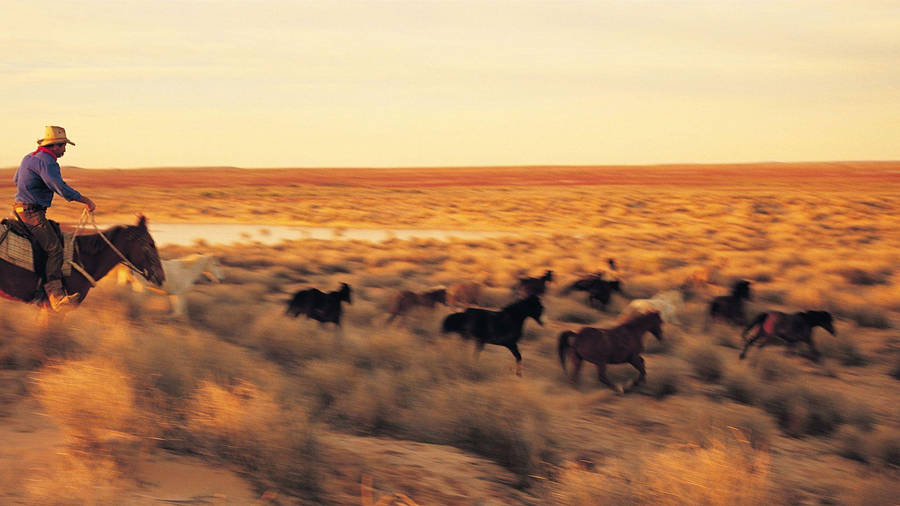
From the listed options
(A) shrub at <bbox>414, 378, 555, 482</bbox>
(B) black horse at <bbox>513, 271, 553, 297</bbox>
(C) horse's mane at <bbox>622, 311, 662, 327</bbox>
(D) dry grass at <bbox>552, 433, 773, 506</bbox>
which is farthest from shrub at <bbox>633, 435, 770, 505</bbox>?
(B) black horse at <bbox>513, 271, 553, 297</bbox>

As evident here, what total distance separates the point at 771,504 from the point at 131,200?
189 feet

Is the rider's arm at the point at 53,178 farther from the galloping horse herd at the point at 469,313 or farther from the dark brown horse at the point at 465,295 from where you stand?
the dark brown horse at the point at 465,295

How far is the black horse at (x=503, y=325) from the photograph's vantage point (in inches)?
372

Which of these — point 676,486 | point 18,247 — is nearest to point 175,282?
point 18,247

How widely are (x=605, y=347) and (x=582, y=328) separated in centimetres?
36

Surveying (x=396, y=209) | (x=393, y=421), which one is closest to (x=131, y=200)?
(x=396, y=209)

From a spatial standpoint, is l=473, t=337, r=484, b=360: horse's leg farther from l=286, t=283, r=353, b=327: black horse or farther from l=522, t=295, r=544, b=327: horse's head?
l=286, t=283, r=353, b=327: black horse

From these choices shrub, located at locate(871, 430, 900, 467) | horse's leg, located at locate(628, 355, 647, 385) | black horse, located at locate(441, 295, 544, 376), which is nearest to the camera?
shrub, located at locate(871, 430, 900, 467)

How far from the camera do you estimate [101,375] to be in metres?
5.64

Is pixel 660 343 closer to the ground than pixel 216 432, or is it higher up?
closer to the ground

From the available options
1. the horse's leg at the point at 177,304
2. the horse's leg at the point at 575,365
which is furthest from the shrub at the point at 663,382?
the horse's leg at the point at 177,304

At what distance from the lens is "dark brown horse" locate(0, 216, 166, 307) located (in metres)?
8.73

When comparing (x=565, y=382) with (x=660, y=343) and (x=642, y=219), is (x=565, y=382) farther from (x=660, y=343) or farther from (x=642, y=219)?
(x=642, y=219)

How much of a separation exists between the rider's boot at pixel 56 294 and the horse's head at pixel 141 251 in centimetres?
101
